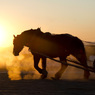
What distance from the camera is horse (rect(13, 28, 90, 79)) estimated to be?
9484 millimetres

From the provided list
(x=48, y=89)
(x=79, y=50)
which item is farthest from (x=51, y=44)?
(x=48, y=89)

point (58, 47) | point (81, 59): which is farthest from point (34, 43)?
point (81, 59)

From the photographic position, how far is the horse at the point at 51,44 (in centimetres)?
948

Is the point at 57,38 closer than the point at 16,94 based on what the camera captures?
No

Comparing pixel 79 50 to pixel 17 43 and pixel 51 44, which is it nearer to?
pixel 51 44

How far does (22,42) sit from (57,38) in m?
1.31

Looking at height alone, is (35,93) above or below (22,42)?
below

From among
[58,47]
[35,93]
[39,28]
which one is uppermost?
[39,28]

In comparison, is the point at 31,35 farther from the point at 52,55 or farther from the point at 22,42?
the point at 52,55

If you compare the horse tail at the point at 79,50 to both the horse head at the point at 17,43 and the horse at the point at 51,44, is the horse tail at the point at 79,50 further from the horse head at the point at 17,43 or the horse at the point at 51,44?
the horse head at the point at 17,43

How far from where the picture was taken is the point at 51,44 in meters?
9.53

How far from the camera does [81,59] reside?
9.63m

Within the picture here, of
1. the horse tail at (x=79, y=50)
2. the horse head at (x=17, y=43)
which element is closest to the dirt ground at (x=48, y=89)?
the horse tail at (x=79, y=50)

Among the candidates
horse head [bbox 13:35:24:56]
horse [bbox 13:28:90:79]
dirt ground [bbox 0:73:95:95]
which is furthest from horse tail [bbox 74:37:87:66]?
dirt ground [bbox 0:73:95:95]
